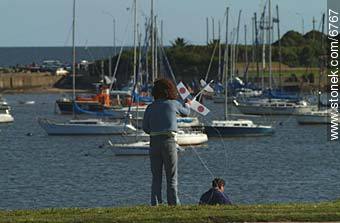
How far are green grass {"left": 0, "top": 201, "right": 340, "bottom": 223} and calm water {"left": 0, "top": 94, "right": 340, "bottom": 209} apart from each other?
15.0 metres

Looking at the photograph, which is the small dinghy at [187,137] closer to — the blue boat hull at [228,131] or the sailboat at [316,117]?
the blue boat hull at [228,131]

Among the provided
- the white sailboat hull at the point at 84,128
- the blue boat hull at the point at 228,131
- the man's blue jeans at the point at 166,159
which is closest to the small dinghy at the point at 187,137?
the blue boat hull at the point at 228,131

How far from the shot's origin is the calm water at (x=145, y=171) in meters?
32.8

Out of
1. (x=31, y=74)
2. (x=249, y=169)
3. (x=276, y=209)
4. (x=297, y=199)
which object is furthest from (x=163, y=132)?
(x=31, y=74)

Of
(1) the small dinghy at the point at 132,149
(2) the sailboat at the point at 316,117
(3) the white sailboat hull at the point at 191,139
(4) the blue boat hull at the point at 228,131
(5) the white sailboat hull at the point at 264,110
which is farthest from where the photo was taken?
(5) the white sailboat hull at the point at 264,110

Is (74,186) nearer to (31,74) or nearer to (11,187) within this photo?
(11,187)

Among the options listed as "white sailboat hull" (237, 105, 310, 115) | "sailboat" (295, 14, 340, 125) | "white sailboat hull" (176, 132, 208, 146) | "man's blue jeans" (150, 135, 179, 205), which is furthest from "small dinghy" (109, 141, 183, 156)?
"man's blue jeans" (150, 135, 179, 205)

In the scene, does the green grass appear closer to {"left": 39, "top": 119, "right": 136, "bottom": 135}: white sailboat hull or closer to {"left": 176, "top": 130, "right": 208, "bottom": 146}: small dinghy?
{"left": 176, "top": 130, "right": 208, "bottom": 146}: small dinghy

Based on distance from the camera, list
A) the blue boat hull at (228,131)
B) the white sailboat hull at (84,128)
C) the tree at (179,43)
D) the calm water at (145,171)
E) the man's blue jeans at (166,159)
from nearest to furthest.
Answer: the man's blue jeans at (166,159), the calm water at (145,171), the blue boat hull at (228,131), the white sailboat hull at (84,128), the tree at (179,43)

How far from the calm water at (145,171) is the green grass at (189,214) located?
15.0 metres

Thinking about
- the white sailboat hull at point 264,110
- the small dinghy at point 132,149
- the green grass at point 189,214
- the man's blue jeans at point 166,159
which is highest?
the man's blue jeans at point 166,159

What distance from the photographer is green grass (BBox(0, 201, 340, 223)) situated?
13781 millimetres

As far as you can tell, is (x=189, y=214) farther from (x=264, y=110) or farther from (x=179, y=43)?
(x=179, y=43)

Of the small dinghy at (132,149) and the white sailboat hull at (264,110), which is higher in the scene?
the small dinghy at (132,149)
